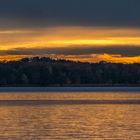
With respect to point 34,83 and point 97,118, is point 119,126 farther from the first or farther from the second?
point 34,83

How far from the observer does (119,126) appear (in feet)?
144

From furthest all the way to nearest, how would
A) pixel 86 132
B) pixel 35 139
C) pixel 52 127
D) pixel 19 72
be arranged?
pixel 19 72 < pixel 52 127 < pixel 86 132 < pixel 35 139

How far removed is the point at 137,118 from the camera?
5031 cm

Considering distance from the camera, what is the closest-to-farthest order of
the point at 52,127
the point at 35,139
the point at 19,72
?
the point at 35,139
the point at 52,127
the point at 19,72

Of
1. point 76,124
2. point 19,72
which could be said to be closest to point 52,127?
point 76,124

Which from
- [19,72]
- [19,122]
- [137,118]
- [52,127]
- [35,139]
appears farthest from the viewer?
[19,72]

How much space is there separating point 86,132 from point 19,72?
109865mm

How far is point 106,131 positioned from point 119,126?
3.48m

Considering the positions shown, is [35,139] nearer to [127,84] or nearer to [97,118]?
[97,118]

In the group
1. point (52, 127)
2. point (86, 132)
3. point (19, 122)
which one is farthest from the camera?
point (19, 122)

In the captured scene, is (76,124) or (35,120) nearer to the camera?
(76,124)

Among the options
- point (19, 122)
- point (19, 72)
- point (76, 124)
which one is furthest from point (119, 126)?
point (19, 72)

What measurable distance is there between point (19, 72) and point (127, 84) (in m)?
21.5

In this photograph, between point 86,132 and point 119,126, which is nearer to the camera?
point 86,132
